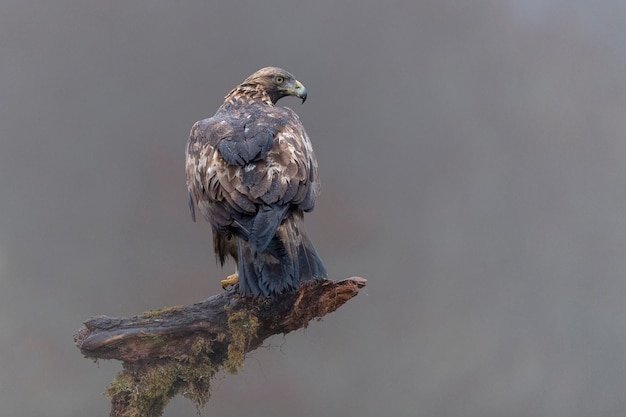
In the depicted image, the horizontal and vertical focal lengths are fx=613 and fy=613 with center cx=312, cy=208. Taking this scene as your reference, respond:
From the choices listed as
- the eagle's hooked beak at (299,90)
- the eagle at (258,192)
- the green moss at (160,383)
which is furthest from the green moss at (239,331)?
the eagle's hooked beak at (299,90)

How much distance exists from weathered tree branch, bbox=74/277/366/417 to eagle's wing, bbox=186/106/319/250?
580mm

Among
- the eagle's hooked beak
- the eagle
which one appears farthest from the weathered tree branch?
the eagle's hooked beak

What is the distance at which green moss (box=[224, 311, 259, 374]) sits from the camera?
4.13m

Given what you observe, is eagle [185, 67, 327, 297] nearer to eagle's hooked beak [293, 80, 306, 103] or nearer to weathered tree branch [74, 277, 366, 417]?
weathered tree branch [74, 277, 366, 417]

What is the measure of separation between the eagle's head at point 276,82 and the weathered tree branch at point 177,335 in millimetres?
2235

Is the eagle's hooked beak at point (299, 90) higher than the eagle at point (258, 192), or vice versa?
the eagle's hooked beak at point (299, 90)

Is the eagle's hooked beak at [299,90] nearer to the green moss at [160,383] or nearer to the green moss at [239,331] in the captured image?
the green moss at [239,331]

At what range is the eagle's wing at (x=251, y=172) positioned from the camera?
12.8 ft

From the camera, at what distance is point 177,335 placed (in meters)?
4.17

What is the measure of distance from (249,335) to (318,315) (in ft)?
1.61

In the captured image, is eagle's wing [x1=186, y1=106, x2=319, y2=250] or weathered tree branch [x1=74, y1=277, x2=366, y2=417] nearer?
eagle's wing [x1=186, y1=106, x2=319, y2=250]

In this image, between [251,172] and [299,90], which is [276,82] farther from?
[251,172]

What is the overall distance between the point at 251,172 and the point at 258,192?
193 mm

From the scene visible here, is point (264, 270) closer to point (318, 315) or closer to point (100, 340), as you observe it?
point (318, 315)
